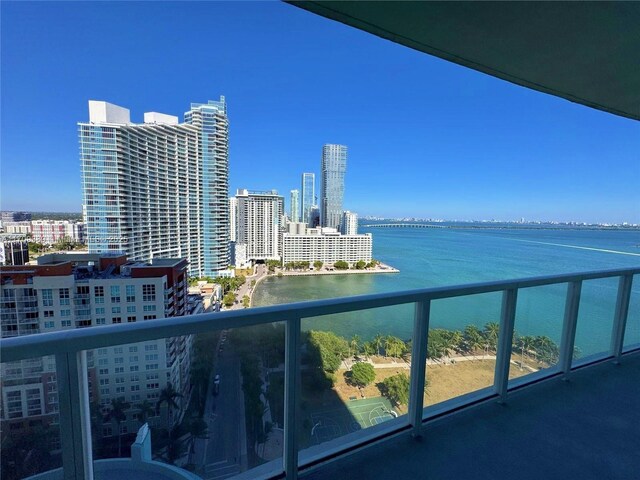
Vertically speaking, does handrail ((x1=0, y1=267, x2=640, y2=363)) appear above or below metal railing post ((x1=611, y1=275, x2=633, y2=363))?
above

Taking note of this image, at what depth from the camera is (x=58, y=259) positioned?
23.5ft

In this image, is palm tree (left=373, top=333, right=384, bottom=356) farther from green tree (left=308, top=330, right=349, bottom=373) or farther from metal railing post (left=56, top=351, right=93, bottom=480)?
metal railing post (left=56, top=351, right=93, bottom=480)

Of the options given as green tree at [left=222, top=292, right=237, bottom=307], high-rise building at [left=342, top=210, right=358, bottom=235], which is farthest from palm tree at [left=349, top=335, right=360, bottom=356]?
high-rise building at [left=342, top=210, right=358, bottom=235]

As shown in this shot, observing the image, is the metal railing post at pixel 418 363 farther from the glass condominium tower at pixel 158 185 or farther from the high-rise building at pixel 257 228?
the high-rise building at pixel 257 228

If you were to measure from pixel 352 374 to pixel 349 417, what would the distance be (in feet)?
0.73

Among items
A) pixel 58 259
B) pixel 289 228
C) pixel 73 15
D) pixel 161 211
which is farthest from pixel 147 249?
pixel 289 228

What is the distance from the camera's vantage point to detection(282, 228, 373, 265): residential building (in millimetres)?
28594

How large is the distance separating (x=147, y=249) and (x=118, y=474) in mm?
12541

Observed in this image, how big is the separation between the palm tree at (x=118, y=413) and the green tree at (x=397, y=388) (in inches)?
47.9

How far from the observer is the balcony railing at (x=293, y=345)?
86cm

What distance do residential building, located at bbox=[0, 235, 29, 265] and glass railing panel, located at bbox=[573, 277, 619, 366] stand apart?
7.28 meters

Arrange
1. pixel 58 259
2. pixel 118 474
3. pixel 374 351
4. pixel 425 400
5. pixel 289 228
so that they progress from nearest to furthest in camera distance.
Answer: pixel 118 474 → pixel 374 351 → pixel 425 400 → pixel 58 259 → pixel 289 228

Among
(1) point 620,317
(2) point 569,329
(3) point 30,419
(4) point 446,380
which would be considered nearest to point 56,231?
(3) point 30,419

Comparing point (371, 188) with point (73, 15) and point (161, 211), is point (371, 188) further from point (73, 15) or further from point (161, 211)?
point (73, 15)
